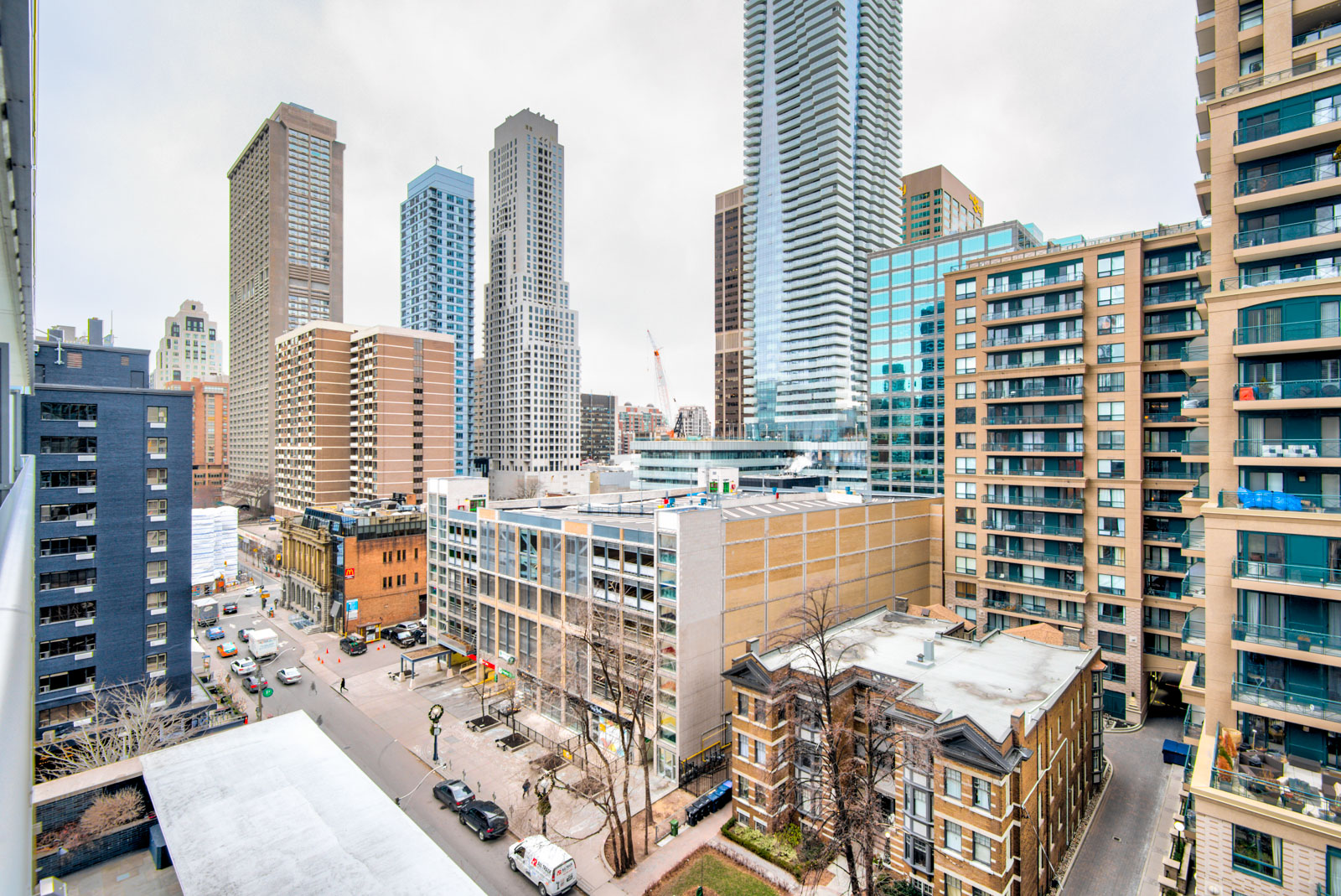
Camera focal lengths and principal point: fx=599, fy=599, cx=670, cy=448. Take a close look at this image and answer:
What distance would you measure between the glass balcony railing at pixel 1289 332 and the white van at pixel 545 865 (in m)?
37.4

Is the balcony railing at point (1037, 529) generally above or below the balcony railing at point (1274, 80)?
below

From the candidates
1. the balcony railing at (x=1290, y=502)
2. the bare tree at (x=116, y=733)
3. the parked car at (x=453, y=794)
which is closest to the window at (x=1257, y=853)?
the balcony railing at (x=1290, y=502)

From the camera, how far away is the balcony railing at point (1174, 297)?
4402 centimetres

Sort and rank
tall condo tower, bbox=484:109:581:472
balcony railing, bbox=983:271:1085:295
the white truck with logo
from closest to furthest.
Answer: balcony railing, bbox=983:271:1085:295 < the white truck with logo < tall condo tower, bbox=484:109:581:472

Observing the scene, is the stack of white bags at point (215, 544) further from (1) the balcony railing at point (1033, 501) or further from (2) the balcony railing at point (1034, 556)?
(1) the balcony railing at point (1033, 501)

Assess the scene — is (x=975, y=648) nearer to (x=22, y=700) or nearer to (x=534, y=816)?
(x=534, y=816)

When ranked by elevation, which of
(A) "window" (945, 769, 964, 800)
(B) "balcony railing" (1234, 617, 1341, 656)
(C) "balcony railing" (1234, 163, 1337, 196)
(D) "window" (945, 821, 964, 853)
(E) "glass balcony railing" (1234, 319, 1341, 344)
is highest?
(C) "balcony railing" (1234, 163, 1337, 196)

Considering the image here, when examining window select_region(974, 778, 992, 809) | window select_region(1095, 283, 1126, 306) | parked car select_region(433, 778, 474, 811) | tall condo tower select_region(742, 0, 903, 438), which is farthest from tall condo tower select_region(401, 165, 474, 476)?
window select_region(974, 778, 992, 809)

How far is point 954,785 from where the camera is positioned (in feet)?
84.8

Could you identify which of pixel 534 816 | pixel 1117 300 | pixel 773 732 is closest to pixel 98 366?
pixel 534 816

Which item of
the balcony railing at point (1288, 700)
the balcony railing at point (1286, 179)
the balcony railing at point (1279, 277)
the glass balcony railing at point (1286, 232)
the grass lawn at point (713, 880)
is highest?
the balcony railing at point (1286, 179)

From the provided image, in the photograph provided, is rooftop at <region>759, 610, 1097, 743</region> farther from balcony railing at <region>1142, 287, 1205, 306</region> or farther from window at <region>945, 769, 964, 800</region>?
balcony railing at <region>1142, 287, 1205, 306</region>

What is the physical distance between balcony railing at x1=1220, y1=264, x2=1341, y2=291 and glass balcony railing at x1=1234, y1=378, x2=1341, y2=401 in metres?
3.95

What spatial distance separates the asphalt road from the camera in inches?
1163
